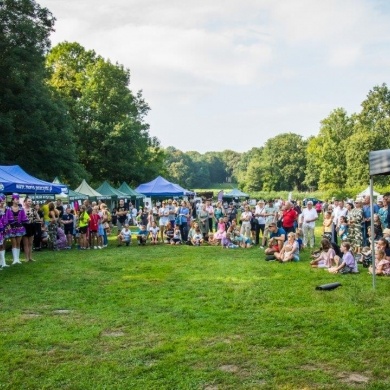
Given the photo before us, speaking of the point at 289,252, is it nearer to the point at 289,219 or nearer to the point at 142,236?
the point at 289,219

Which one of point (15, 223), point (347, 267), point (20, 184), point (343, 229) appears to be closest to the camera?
point (347, 267)

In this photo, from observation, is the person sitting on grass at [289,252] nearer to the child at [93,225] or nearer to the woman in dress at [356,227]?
the woman in dress at [356,227]

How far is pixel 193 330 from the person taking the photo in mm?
6062

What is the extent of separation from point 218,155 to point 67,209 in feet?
544

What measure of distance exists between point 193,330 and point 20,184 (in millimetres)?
10770

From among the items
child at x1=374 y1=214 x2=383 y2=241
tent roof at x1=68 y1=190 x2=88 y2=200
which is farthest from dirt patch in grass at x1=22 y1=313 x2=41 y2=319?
tent roof at x1=68 y1=190 x2=88 y2=200

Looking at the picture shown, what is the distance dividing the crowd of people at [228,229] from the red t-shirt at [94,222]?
0.03 meters

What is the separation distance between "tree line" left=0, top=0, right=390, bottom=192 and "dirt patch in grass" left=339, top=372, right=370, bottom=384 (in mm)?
26600

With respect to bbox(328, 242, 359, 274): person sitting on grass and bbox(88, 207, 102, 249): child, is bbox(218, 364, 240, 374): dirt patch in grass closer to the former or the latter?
bbox(328, 242, 359, 274): person sitting on grass

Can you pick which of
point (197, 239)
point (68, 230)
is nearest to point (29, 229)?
point (68, 230)

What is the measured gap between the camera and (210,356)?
5.10 m

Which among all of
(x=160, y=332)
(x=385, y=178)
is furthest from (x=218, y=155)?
(x=160, y=332)

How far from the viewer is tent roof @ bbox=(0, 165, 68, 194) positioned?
48.3ft

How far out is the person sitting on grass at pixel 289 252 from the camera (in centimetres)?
1254
